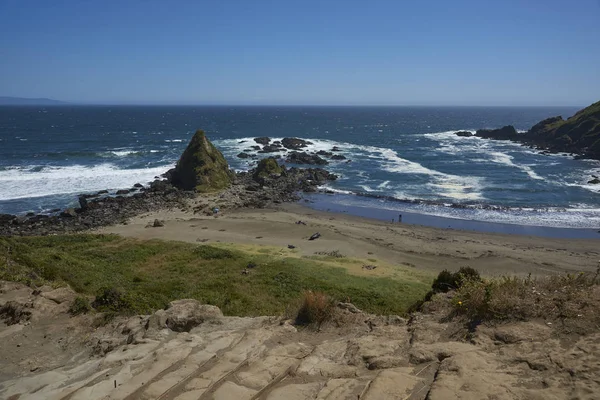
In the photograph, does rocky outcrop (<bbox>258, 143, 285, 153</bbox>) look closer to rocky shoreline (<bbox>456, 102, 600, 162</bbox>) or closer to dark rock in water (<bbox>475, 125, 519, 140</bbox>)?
rocky shoreline (<bbox>456, 102, 600, 162</bbox>)

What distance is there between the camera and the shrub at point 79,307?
39.7 ft

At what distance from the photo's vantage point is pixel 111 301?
13344 mm

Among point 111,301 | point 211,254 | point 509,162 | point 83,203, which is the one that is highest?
point 111,301

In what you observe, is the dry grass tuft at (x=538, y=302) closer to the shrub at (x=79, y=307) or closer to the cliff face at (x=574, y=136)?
the shrub at (x=79, y=307)

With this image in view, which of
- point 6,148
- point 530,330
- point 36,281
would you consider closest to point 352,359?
point 530,330

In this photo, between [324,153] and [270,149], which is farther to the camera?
[270,149]

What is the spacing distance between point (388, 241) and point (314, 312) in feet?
83.7

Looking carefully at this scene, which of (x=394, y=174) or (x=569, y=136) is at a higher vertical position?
(x=569, y=136)

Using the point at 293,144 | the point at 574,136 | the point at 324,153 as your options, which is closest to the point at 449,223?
the point at 324,153

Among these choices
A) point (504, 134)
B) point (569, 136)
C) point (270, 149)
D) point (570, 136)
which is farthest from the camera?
point (504, 134)

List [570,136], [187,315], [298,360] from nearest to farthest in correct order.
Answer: [298,360] < [187,315] < [570,136]

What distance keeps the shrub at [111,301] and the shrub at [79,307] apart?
0.56 meters

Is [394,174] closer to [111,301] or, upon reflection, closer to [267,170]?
[267,170]

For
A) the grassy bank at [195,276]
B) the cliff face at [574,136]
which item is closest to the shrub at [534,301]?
the grassy bank at [195,276]
